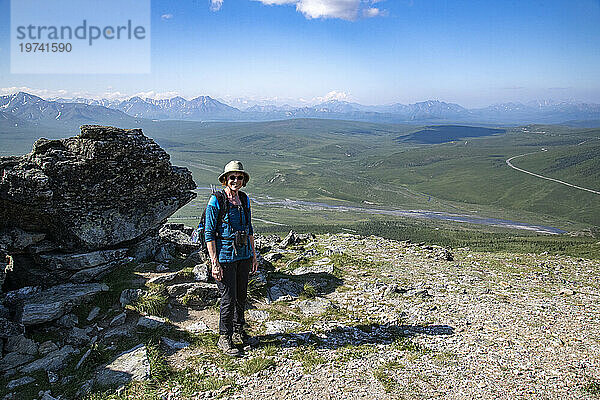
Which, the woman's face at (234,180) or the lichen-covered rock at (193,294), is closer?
the woman's face at (234,180)

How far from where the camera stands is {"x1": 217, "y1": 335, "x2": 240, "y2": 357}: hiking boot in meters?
10.3

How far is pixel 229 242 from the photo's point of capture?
10188 mm

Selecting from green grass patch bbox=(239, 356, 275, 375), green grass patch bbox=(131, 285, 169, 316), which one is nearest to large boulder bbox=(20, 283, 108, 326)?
green grass patch bbox=(131, 285, 169, 316)

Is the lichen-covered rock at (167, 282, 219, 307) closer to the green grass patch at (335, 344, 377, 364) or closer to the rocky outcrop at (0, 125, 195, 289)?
the rocky outcrop at (0, 125, 195, 289)

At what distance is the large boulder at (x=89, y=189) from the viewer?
13586mm

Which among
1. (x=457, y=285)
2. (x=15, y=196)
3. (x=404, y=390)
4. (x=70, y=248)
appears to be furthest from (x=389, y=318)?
(x=15, y=196)

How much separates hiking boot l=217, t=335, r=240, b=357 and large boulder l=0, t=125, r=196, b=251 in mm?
7516

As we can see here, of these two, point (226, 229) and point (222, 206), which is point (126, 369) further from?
point (222, 206)

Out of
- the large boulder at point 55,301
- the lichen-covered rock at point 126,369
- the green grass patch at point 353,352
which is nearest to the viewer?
the lichen-covered rock at point 126,369

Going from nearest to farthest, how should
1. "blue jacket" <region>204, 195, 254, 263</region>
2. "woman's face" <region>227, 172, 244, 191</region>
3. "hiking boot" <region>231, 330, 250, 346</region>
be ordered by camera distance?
"blue jacket" <region>204, 195, 254, 263</region>
"woman's face" <region>227, 172, 244, 191</region>
"hiking boot" <region>231, 330, 250, 346</region>

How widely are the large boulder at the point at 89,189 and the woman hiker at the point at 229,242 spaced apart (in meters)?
7.52

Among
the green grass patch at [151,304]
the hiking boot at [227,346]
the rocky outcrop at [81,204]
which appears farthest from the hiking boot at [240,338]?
the rocky outcrop at [81,204]

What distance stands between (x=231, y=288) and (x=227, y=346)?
170cm

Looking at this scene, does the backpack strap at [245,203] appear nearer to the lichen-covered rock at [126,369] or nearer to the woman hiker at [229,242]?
the woman hiker at [229,242]
